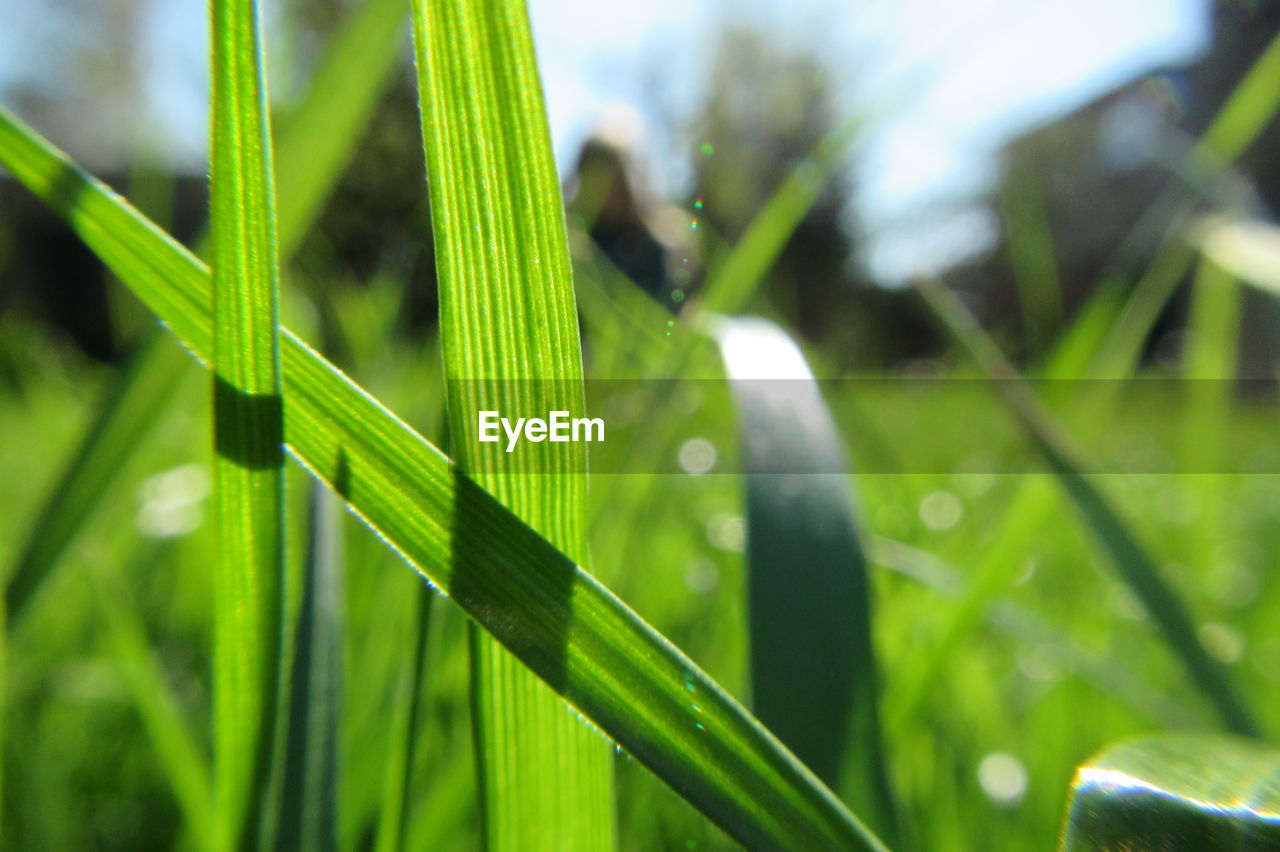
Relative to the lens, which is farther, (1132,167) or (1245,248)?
(1132,167)

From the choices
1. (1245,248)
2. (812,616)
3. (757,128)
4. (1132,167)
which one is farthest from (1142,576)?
(1132,167)

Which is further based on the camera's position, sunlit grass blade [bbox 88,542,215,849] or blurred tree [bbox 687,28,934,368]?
blurred tree [bbox 687,28,934,368]

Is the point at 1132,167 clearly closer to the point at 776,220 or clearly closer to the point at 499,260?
the point at 776,220

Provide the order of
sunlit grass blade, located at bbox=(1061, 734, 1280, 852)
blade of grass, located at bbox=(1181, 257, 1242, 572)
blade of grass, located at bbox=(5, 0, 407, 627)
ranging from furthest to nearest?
blade of grass, located at bbox=(1181, 257, 1242, 572) → blade of grass, located at bbox=(5, 0, 407, 627) → sunlit grass blade, located at bbox=(1061, 734, 1280, 852)

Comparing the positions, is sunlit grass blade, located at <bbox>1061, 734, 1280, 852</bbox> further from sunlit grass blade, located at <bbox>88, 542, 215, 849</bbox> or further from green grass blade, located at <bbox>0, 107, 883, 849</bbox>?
sunlit grass blade, located at <bbox>88, 542, 215, 849</bbox>

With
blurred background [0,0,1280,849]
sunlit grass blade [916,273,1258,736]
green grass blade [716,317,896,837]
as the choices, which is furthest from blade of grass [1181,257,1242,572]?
green grass blade [716,317,896,837]

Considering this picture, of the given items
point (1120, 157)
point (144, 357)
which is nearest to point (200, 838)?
point (144, 357)

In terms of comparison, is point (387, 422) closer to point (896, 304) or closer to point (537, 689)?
point (537, 689)
